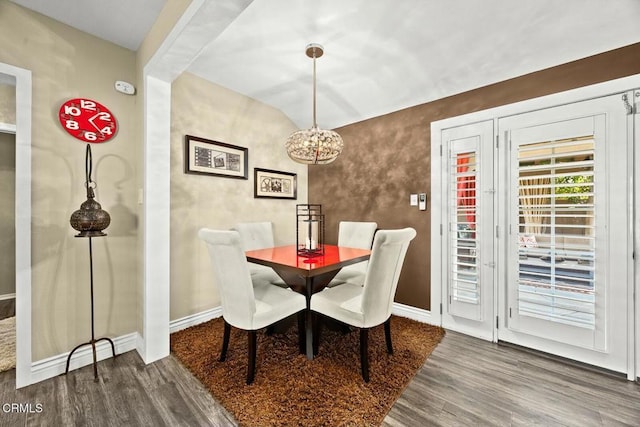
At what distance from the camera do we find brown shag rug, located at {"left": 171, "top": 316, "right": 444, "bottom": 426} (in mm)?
1484

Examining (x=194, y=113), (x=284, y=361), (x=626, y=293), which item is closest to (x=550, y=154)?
(x=626, y=293)

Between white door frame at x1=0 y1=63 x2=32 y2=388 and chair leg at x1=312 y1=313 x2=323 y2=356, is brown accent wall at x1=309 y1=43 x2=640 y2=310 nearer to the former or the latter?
chair leg at x1=312 y1=313 x2=323 y2=356

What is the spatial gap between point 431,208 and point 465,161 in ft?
1.81

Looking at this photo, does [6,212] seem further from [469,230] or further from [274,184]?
[469,230]

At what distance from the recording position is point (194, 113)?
2643 mm

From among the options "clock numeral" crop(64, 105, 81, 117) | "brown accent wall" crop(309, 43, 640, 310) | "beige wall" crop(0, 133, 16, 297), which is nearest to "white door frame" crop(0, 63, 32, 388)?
"clock numeral" crop(64, 105, 81, 117)

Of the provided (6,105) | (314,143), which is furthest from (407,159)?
(6,105)

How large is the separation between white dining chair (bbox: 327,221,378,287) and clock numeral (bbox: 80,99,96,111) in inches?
99.1

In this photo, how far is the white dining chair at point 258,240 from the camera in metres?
2.61

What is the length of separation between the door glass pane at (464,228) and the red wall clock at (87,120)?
10.1 feet

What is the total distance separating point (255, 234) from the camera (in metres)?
2.93

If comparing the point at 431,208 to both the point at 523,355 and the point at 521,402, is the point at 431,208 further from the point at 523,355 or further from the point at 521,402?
the point at 521,402

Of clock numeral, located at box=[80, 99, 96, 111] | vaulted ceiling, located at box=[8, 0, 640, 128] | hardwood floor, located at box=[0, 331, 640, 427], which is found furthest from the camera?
clock numeral, located at box=[80, 99, 96, 111]

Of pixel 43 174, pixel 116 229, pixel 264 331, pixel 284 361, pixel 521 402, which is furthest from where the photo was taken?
pixel 264 331
